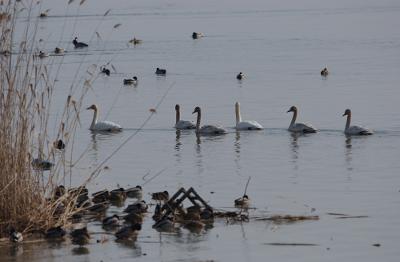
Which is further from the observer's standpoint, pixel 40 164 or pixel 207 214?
pixel 207 214

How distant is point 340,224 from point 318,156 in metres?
6.88

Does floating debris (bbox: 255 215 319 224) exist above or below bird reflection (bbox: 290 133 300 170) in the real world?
below

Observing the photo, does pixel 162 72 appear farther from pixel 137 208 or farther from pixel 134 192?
pixel 137 208

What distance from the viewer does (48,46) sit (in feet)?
168

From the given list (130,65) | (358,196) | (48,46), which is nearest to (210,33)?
(48,46)

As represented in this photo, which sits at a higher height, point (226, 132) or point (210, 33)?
point (210, 33)

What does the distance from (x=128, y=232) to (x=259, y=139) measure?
10778 mm

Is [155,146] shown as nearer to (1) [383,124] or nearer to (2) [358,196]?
(1) [383,124]

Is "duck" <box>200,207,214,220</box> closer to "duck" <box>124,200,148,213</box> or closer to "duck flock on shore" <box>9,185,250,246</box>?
"duck flock on shore" <box>9,185,250,246</box>

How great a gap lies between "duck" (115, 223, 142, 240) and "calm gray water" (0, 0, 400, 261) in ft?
0.41

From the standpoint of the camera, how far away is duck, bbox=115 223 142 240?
11281 millimetres

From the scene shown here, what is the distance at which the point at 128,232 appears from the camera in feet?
37.1

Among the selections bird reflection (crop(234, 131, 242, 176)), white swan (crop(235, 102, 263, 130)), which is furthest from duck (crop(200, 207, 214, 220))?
white swan (crop(235, 102, 263, 130))

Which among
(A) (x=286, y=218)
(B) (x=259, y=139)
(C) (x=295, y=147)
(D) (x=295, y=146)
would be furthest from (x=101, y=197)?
(B) (x=259, y=139)
